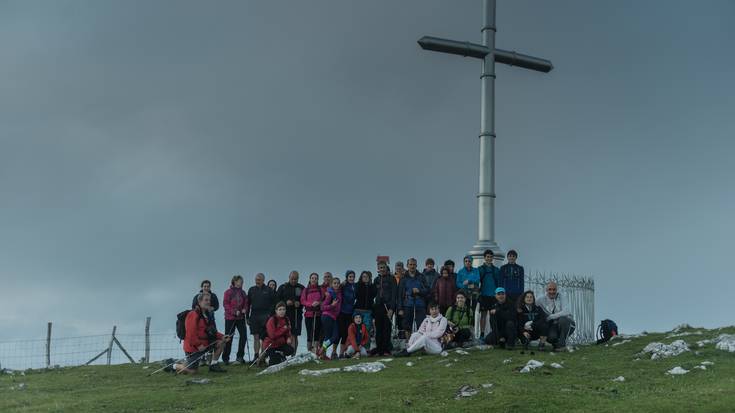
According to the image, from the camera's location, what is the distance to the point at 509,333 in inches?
760

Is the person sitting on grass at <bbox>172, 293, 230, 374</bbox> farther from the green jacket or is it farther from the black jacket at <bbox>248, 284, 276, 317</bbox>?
the green jacket

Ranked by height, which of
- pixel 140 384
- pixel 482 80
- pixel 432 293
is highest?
pixel 482 80

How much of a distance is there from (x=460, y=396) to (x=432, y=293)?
768 cm

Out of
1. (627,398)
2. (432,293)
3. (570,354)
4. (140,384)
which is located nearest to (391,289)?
(432,293)

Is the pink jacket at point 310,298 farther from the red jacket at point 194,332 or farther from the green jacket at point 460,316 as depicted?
the green jacket at point 460,316

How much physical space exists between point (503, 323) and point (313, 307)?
15.6 ft

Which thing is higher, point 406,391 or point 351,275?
point 351,275

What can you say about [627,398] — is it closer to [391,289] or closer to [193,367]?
[391,289]

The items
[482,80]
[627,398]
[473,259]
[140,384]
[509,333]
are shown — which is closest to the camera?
[627,398]

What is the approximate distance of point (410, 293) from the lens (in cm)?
2061

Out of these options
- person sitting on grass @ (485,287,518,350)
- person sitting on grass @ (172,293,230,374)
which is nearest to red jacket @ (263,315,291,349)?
person sitting on grass @ (172,293,230,374)

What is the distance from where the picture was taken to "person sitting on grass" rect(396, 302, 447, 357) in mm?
19109

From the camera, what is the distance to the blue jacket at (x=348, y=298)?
67.5 ft

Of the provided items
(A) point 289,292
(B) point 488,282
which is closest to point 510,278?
(B) point 488,282
